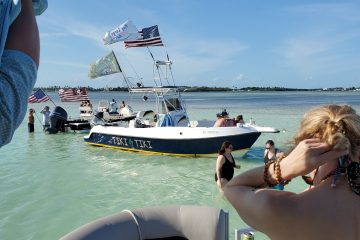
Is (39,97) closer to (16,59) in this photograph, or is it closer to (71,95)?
(71,95)

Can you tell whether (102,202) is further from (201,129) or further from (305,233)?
(305,233)

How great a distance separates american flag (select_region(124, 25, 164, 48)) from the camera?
1491 centimetres

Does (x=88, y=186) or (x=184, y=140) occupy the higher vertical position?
(x=184, y=140)

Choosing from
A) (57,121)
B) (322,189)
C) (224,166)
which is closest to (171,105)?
(224,166)

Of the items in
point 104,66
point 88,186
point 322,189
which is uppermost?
point 104,66

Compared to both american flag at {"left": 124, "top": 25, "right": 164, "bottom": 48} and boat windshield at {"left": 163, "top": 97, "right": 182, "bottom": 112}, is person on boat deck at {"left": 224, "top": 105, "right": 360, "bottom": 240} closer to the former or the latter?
boat windshield at {"left": 163, "top": 97, "right": 182, "bottom": 112}

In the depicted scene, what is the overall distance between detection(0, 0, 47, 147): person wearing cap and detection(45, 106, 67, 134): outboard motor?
21381 mm

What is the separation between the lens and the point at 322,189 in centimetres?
149

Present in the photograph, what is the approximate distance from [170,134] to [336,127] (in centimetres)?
1142

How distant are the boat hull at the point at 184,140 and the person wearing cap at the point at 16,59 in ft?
36.7

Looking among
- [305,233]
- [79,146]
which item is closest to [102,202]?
[305,233]

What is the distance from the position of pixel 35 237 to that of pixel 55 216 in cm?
98

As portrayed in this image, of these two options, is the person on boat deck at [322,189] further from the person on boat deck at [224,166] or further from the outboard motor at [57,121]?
the outboard motor at [57,121]

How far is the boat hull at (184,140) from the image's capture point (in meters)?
12.1
